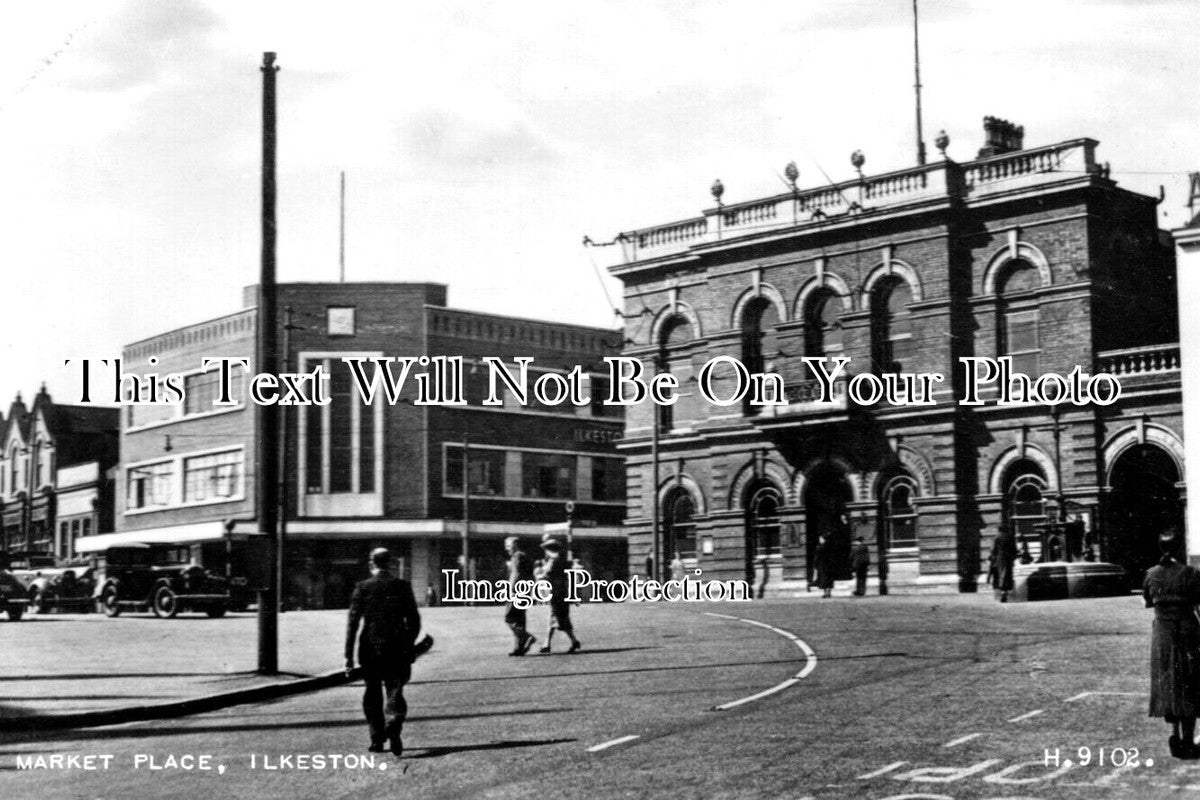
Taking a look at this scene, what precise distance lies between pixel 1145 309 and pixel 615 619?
20.1 meters

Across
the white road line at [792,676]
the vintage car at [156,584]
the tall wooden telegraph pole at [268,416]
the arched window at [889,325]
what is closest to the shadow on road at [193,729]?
the white road line at [792,676]

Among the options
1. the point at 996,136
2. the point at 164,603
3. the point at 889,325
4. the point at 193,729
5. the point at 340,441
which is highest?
the point at 996,136

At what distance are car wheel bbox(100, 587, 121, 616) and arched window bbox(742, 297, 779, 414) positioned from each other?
18.9 m

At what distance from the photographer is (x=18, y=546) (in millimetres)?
A: 78250

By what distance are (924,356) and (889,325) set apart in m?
1.52

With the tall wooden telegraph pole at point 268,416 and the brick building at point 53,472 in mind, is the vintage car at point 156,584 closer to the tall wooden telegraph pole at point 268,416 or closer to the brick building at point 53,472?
the tall wooden telegraph pole at point 268,416

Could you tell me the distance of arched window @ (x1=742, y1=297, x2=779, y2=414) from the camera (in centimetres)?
4838

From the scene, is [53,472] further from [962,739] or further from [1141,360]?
[962,739]

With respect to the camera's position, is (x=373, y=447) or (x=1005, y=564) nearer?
(x=1005, y=564)

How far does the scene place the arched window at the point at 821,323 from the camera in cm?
4681

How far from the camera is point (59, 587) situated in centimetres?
4531

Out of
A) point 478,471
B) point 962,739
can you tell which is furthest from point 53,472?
point 962,739

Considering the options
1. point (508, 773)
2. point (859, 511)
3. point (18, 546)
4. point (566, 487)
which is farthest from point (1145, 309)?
point (18, 546)

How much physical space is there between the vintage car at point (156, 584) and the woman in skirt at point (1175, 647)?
29.4m
